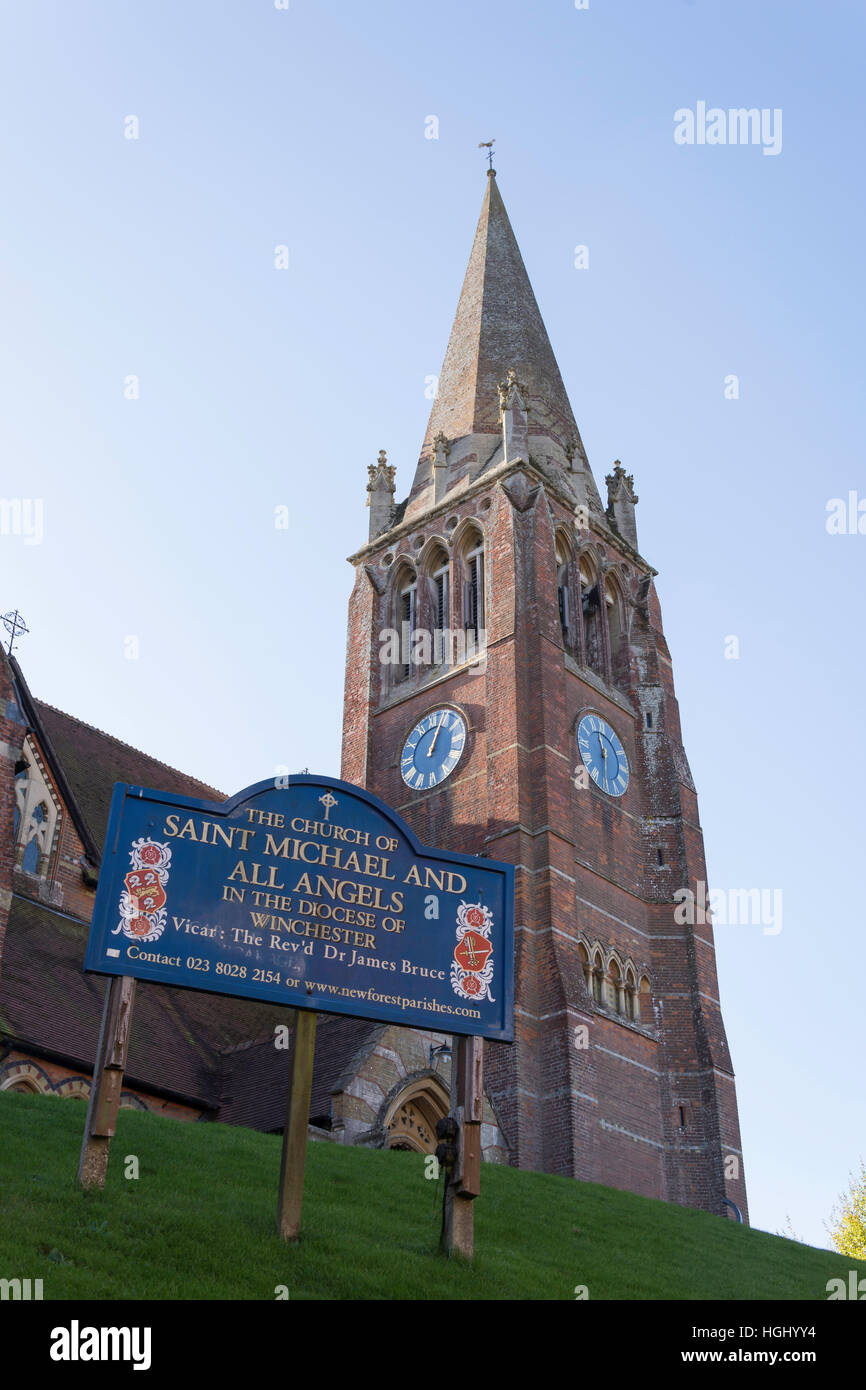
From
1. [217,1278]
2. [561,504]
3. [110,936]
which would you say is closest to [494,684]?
[561,504]

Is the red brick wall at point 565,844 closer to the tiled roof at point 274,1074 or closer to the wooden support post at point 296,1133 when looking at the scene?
the tiled roof at point 274,1074

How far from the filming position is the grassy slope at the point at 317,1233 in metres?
11.5

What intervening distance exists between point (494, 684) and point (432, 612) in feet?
15.3

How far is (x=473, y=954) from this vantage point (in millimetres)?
15469

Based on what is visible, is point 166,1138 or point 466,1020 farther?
point 166,1138

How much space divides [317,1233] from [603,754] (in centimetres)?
2096

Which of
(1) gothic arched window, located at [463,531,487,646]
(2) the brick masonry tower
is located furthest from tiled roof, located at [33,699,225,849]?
(1) gothic arched window, located at [463,531,487,646]

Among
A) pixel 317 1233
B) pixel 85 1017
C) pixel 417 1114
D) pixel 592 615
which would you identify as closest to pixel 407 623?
pixel 592 615

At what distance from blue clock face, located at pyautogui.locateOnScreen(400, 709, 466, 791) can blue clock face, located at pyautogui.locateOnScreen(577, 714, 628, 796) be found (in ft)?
9.34

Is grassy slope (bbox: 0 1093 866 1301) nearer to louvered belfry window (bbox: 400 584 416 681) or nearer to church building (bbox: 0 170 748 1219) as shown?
church building (bbox: 0 170 748 1219)

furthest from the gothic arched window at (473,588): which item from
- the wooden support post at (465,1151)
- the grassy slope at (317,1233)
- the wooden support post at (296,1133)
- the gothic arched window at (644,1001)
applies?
the wooden support post at (296,1133)

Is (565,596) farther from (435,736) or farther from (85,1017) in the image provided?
(85,1017)

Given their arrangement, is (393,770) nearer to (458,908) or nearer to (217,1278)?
(458,908)

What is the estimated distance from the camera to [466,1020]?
15.1m
